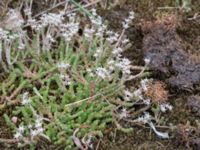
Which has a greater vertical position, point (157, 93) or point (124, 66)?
point (124, 66)

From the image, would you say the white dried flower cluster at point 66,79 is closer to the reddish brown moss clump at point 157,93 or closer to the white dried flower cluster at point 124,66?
the white dried flower cluster at point 124,66

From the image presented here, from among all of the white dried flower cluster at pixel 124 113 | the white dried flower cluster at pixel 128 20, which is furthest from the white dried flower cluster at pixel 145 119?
the white dried flower cluster at pixel 128 20

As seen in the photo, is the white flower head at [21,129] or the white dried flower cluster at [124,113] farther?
the white dried flower cluster at [124,113]

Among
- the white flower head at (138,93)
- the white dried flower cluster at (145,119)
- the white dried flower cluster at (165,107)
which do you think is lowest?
the white dried flower cluster at (145,119)

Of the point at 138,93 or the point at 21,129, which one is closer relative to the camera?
the point at 21,129

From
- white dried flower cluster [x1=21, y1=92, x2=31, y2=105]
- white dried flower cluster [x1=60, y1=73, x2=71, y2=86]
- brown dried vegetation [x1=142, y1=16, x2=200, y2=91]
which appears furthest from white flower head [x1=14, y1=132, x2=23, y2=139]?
brown dried vegetation [x1=142, y1=16, x2=200, y2=91]

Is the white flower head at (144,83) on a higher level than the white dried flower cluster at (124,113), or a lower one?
higher

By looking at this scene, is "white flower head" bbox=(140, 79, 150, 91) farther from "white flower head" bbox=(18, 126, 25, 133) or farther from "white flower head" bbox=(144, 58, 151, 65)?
"white flower head" bbox=(18, 126, 25, 133)

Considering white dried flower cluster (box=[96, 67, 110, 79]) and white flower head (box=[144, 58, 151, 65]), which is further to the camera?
white flower head (box=[144, 58, 151, 65])

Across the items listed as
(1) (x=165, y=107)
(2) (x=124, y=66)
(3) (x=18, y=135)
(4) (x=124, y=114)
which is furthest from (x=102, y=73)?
(3) (x=18, y=135)

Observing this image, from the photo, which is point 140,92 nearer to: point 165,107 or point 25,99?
point 165,107

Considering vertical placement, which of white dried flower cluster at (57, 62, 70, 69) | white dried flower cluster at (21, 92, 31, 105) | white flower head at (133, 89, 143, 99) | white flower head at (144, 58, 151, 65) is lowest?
white flower head at (133, 89, 143, 99)
